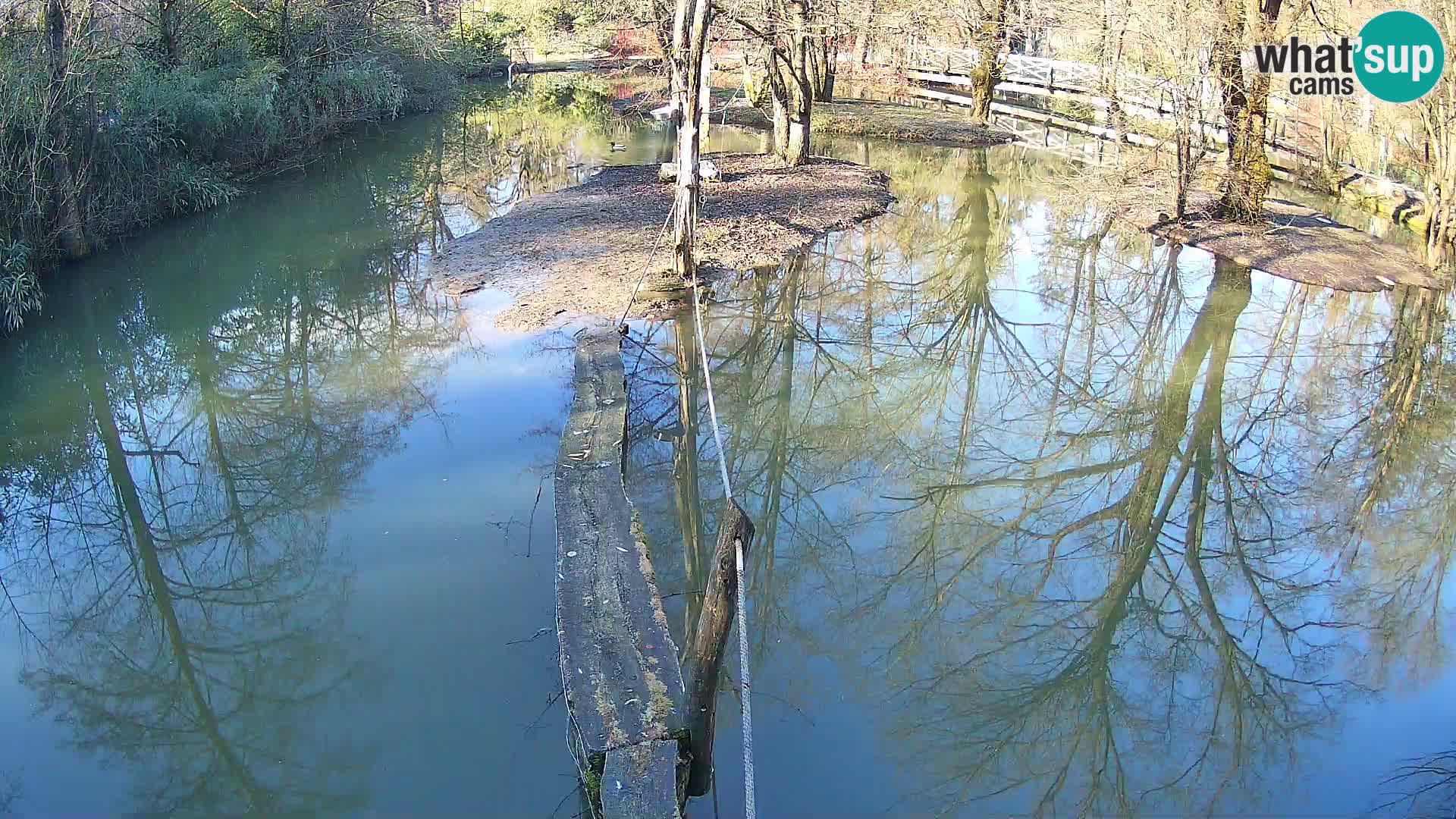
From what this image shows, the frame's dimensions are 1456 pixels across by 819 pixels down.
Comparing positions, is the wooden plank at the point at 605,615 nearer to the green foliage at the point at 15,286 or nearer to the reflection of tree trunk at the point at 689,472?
the reflection of tree trunk at the point at 689,472

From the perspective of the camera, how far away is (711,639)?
14.5 feet

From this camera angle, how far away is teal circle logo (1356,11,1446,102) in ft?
41.7

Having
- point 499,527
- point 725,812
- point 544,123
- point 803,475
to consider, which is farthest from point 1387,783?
point 544,123

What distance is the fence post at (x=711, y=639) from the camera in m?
4.33

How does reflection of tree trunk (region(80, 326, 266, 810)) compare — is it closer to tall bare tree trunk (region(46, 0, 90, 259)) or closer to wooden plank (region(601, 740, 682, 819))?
wooden plank (region(601, 740, 682, 819))

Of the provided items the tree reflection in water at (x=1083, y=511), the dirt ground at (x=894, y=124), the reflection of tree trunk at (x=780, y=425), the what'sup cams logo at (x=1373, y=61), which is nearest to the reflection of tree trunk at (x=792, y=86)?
the dirt ground at (x=894, y=124)

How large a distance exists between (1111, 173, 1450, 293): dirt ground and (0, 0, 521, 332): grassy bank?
13714 mm

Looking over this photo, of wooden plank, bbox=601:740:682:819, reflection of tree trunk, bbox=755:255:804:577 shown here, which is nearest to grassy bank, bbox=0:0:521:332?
reflection of tree trunk, bbox=755:255:804:577

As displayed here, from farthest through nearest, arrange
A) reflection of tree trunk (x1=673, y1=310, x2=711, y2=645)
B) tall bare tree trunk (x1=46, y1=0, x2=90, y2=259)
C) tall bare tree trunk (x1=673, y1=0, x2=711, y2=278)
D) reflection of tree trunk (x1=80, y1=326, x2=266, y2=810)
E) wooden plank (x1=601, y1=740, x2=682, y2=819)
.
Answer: tall bare tree trunk (x1=46, y1=0, x2=90, y2=259), tall bare tree trunk (x1=673, y1=0, x2=711, y2=278), reflection of tree trunk (x1=673, y1=310, x2=711, y2=645), reflection of tree trunk (x1=80, y1=326, x2=266, y2=810), wooden plank (x1=601, y1=740, x2=682, y2=819)

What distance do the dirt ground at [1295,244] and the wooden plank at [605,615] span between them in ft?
30.7

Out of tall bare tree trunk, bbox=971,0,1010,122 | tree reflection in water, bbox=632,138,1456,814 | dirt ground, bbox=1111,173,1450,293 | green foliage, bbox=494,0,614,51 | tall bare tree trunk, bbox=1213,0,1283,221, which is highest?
green foliage, bbox=494,0,614,51

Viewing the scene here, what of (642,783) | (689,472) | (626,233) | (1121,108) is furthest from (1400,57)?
(642,783)

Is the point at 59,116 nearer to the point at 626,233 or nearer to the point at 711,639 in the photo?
the point at 626,233

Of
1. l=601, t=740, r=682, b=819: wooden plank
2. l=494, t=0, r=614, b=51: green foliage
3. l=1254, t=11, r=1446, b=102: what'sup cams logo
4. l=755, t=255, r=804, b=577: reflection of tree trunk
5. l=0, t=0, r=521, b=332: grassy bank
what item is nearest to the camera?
l=601, t=740, r=682, b=819: wooden plank
